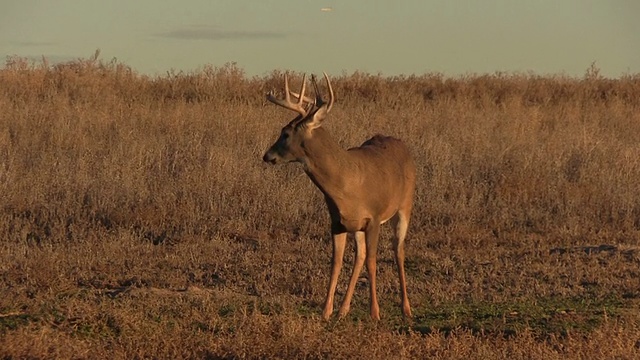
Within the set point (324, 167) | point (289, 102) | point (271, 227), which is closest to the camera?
point (289, 102)

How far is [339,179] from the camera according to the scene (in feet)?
29.2

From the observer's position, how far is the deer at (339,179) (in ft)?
29.2

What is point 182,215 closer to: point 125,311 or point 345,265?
point 345,265

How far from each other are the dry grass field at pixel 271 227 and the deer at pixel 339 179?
1.50ft

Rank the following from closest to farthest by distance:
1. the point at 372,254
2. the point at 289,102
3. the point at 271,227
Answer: the point at 289,102 → the point at 372,254 → the point at 271,227

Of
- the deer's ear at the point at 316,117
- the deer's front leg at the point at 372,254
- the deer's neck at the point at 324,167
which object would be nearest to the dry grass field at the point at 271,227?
the deer's front leg at the point at 372,254

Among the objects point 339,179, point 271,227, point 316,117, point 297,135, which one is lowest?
point 271,227

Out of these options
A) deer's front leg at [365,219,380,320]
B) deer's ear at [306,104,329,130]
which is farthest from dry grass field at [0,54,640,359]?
deer's ear at [306,104,329,130]

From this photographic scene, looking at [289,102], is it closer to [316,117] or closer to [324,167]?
[316,117]

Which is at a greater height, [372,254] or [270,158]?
[270,158]

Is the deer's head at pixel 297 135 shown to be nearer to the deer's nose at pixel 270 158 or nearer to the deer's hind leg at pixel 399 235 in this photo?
the deer's nose at pixel 270 158

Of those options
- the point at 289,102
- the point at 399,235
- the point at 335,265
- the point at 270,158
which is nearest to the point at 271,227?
the point at 399,235

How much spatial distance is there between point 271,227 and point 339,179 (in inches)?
196

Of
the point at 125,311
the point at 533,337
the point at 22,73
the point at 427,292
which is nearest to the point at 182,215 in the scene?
the point at 427,292
